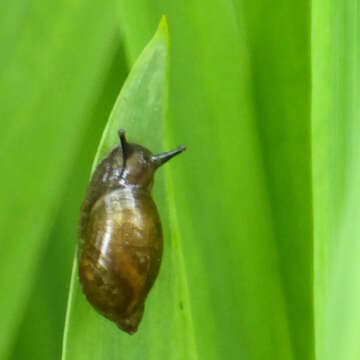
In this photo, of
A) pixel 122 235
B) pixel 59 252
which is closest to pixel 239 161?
pixel 122 235

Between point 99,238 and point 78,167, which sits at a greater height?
point 78,167

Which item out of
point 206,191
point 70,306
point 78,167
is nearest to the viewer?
point 70,306

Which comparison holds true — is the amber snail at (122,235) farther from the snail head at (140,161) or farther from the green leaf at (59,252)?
the green leaf at (59,252)

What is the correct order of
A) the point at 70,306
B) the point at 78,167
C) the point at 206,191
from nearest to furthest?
the point at 70,306 → the point at 206,191 → the point at 78,167

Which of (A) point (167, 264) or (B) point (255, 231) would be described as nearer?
(A) point (167, 264)

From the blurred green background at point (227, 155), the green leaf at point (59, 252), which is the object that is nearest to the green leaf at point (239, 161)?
the blurred green background at point (227, 155)

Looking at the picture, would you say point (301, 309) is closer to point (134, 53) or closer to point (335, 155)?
point (335, 155)

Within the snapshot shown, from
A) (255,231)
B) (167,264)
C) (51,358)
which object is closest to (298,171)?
(255,231)

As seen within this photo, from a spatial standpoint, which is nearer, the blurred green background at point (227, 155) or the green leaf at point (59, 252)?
the blurred green background at point (227, 155)
